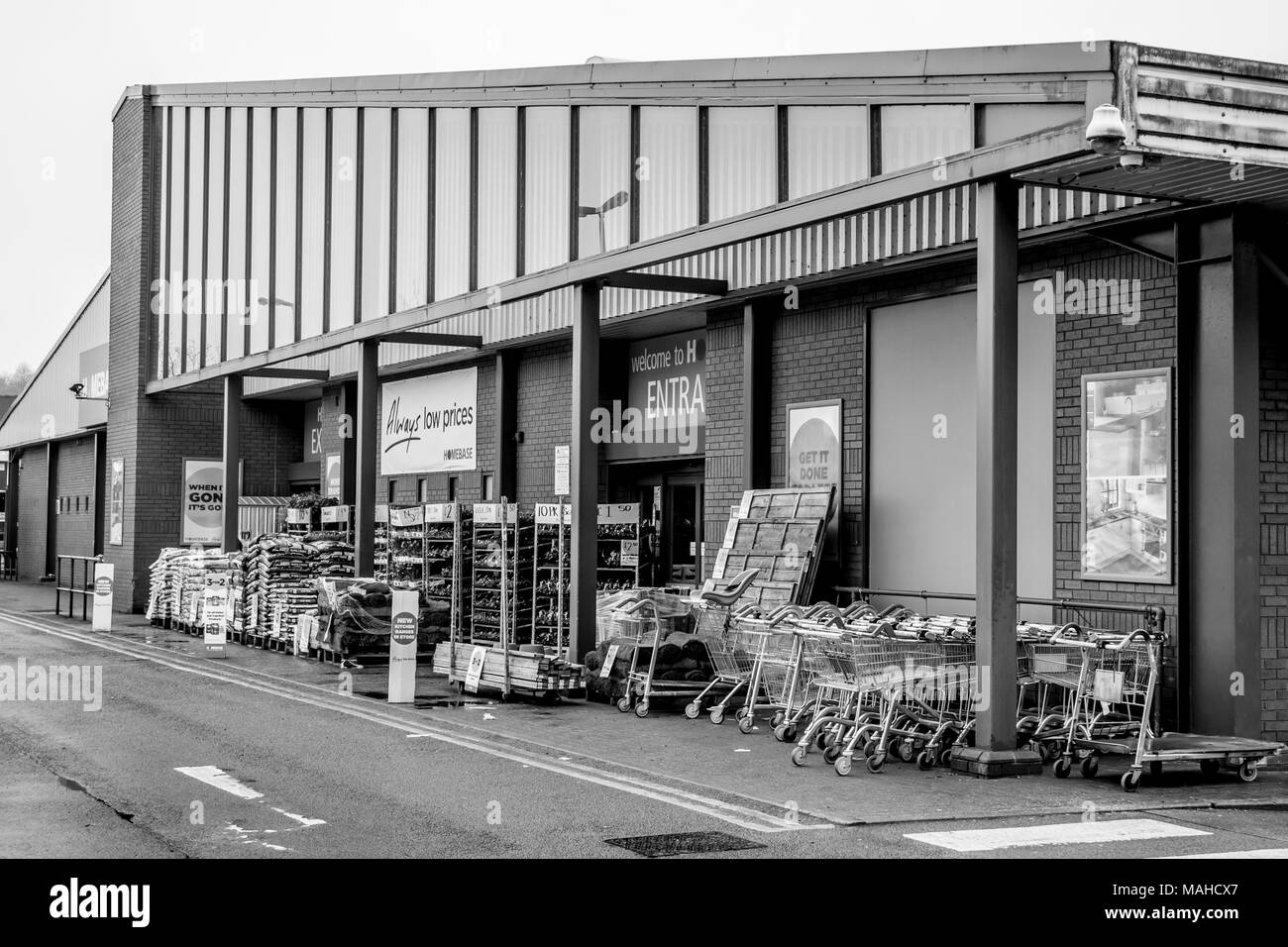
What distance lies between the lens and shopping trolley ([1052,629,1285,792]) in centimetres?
1066

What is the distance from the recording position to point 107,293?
127ft

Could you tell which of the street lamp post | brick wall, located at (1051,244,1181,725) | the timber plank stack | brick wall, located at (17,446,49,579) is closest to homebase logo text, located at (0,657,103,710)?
the timber plank stack

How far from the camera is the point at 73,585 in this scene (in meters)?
36.0

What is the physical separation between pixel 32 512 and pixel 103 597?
29.3m

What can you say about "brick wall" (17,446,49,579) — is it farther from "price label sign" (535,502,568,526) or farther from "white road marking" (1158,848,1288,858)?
"white road marking" (1158,848,1288,858)

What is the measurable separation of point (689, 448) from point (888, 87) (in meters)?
7.77

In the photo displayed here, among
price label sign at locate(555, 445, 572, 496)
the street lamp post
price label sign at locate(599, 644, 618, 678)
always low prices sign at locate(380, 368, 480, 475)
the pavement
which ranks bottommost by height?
the pavement

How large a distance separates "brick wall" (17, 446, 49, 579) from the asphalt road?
38995 mm

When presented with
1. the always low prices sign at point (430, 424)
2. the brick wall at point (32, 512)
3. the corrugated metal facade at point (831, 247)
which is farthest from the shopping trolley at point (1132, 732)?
the brick wall at point (32, 512)

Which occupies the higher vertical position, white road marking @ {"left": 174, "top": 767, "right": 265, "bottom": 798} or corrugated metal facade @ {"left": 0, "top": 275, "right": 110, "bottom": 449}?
corrugated metal facade @ {"left": 0, "top": 275, "right": 110, "bottom": 449}
